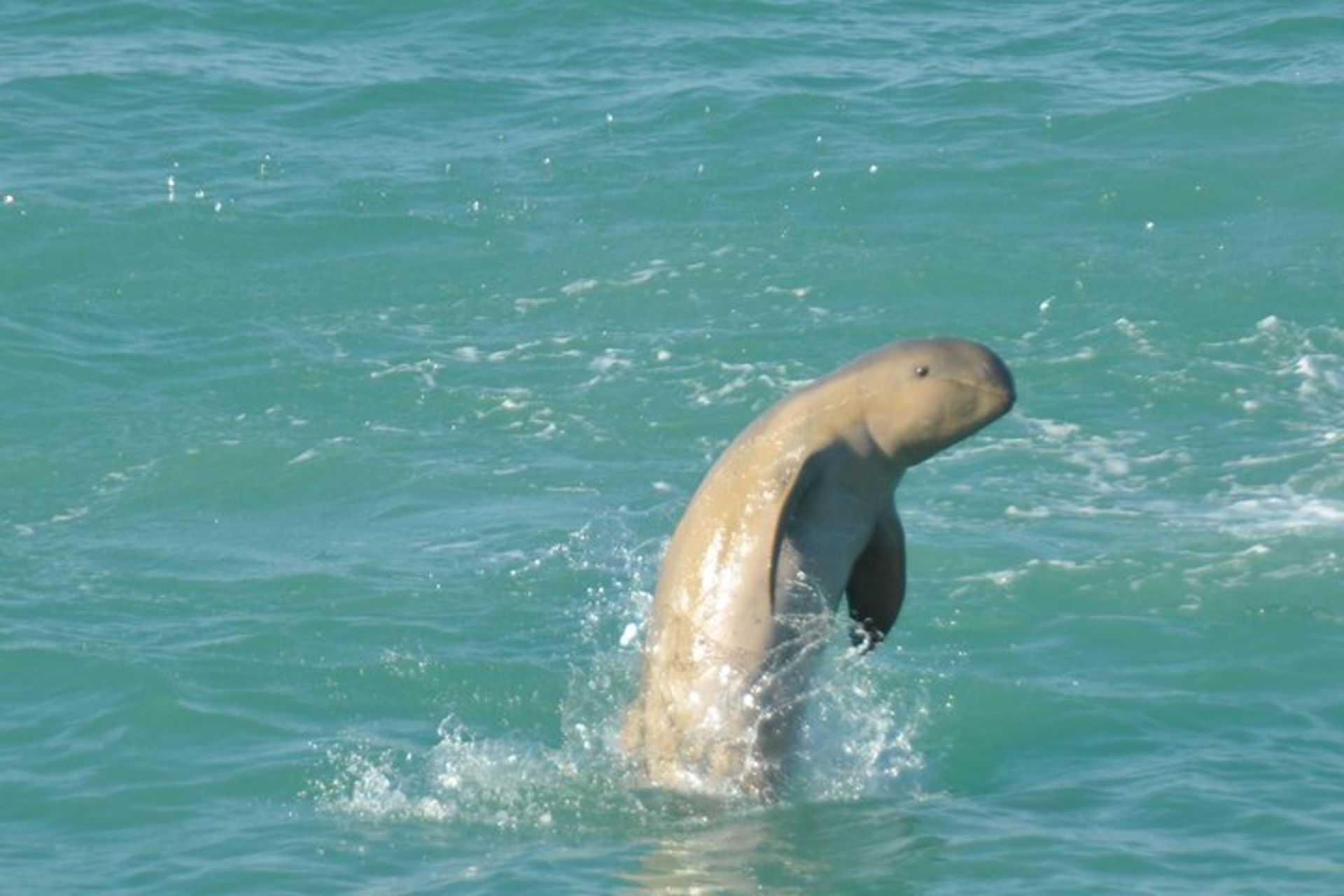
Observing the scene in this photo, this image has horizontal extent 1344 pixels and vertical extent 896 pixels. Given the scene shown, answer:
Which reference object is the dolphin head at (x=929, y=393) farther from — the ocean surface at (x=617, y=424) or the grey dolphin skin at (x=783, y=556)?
the ocean surface at (x=617, y=424)

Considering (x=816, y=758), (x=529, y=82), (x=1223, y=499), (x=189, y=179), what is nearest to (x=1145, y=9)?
(x=529, y=82)

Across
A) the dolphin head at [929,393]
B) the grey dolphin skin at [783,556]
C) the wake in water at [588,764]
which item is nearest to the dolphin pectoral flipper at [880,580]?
the grey dolphin skin at [783,556]

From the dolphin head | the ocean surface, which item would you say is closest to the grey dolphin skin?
the dolphin head

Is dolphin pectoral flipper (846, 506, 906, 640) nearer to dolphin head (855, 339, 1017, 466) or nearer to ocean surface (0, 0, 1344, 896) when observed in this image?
ocean surface (0, 0, 1344, 896)

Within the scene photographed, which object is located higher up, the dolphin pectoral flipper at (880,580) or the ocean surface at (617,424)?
the dolphin pectoral flipper at (880,580)

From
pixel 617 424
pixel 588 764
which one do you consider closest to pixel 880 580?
pixel 588 764

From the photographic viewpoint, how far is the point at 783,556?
11.0 metres

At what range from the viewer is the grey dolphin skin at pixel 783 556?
1075cm

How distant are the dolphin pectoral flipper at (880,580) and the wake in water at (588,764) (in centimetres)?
14

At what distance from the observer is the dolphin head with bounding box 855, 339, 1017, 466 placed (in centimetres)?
1062

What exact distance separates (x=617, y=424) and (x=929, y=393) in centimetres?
620

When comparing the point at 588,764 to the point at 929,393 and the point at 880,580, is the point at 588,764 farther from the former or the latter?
the point at 929,393

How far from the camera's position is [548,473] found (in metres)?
15.9

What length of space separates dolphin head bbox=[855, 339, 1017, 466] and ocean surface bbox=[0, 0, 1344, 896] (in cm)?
103
